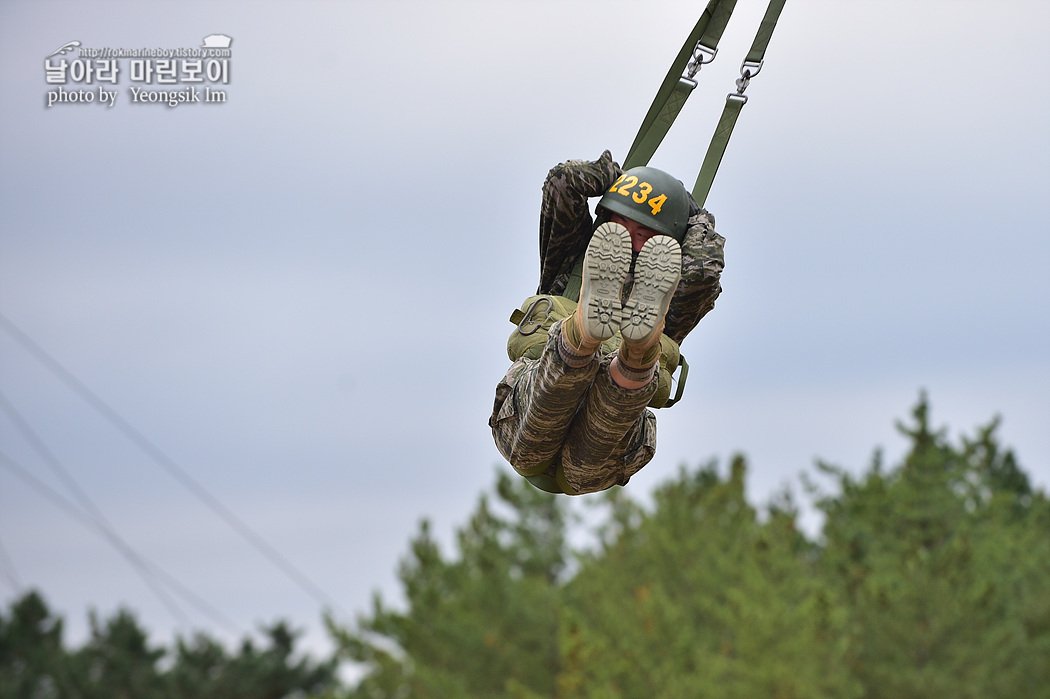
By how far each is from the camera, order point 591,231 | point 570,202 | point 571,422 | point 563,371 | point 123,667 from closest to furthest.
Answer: point 563,371, point 571,422, point 570,202, point 591,231, point 123,667

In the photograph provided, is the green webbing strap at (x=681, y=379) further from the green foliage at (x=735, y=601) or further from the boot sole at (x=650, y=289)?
the green foliage at (x=735, y=601)

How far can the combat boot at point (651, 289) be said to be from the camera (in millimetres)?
7551

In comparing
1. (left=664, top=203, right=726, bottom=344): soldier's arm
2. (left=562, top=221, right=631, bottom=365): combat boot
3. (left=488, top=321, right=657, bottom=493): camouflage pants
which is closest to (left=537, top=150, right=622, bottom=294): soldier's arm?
(left=664, top=203, right=726, bottom=344): soldier's arm

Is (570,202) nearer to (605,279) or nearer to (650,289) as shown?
(605,279)

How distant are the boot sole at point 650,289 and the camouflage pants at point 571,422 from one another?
562mm

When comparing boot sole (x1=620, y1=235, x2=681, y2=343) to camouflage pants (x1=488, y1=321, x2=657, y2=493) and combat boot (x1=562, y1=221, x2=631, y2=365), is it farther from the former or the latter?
camouflage pants (x1=488, y1=321, x2=657, y2=493)

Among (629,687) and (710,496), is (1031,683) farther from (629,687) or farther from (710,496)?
(710,496)

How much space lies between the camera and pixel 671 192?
27.9 feet

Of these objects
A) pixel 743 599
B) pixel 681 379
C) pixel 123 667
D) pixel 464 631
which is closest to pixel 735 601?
pixel 743 599

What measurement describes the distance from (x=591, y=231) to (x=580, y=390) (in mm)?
1343

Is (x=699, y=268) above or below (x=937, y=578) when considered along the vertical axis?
above

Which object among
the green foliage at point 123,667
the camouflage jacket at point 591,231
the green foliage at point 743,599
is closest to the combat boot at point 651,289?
the camouflage jacket at point 591,231

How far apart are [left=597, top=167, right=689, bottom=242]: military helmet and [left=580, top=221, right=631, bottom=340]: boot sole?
2.65 feet

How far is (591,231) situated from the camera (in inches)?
360
